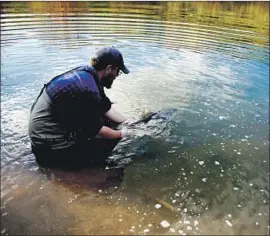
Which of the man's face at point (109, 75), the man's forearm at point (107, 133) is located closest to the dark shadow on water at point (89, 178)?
the man's forearm at point (107, 133)

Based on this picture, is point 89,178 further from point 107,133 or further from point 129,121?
point 129,121

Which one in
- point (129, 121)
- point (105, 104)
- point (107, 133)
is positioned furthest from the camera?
point (129, 121)

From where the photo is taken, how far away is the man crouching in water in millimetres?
5723

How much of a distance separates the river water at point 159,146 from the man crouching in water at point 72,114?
374 millimetres

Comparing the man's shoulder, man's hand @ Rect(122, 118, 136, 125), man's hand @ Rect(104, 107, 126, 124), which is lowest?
man's hand @ Rect(122, 118, 136, 125)

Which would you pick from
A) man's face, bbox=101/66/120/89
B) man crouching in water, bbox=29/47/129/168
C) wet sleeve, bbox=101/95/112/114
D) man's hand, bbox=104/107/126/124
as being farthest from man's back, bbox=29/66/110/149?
man's hand, bbox=104/107/126/124

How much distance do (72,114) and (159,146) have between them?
218 cm

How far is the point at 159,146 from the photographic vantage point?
7.11m

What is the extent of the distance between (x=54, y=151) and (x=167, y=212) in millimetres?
2379

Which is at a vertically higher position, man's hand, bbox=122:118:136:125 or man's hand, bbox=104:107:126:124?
man's hand, bbox=104:107:126:124

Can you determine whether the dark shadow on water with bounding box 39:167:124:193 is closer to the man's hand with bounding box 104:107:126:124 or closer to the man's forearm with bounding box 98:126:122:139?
the man's forearm with bounding box 98:126:122:139

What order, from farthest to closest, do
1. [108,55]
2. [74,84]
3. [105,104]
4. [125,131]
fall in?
[125,131] → [105,104] → [108,55] → [74,84]

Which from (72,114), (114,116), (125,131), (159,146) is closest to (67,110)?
(72,114)

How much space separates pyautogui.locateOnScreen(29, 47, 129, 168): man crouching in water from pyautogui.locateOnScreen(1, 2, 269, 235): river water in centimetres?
37
